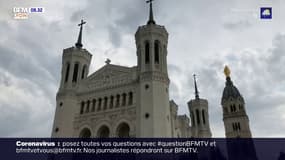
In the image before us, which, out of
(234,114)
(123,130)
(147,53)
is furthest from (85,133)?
(234,114)

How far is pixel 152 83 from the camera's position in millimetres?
32656

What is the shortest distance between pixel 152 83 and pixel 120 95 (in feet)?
15.7

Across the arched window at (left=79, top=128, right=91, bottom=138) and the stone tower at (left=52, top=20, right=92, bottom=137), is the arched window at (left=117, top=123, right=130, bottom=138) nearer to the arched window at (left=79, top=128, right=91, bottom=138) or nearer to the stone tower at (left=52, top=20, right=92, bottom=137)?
the arched window at (left=79, top=128, right=91, bottom=138)

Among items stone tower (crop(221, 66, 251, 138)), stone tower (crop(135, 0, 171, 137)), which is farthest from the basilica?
stone tower (crop(221, 66, 251, 138))

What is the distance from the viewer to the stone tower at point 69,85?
3469 cm

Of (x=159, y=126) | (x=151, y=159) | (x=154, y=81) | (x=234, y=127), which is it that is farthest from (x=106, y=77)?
(x=234, y=127)

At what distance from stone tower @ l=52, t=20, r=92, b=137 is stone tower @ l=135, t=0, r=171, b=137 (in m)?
9.86

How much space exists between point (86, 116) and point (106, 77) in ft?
20.6

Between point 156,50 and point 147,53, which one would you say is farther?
point 156,50

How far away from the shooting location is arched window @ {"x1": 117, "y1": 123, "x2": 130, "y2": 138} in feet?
106

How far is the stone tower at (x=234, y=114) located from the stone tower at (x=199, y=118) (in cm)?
2289

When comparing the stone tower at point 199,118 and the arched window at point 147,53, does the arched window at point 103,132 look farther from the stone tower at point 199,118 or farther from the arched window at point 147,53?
the stone tower at point 199,118

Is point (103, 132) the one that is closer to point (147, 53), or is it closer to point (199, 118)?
point (147, 53)

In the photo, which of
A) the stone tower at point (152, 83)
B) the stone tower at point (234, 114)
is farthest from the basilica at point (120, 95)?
the stone tower at point (234, 114)
